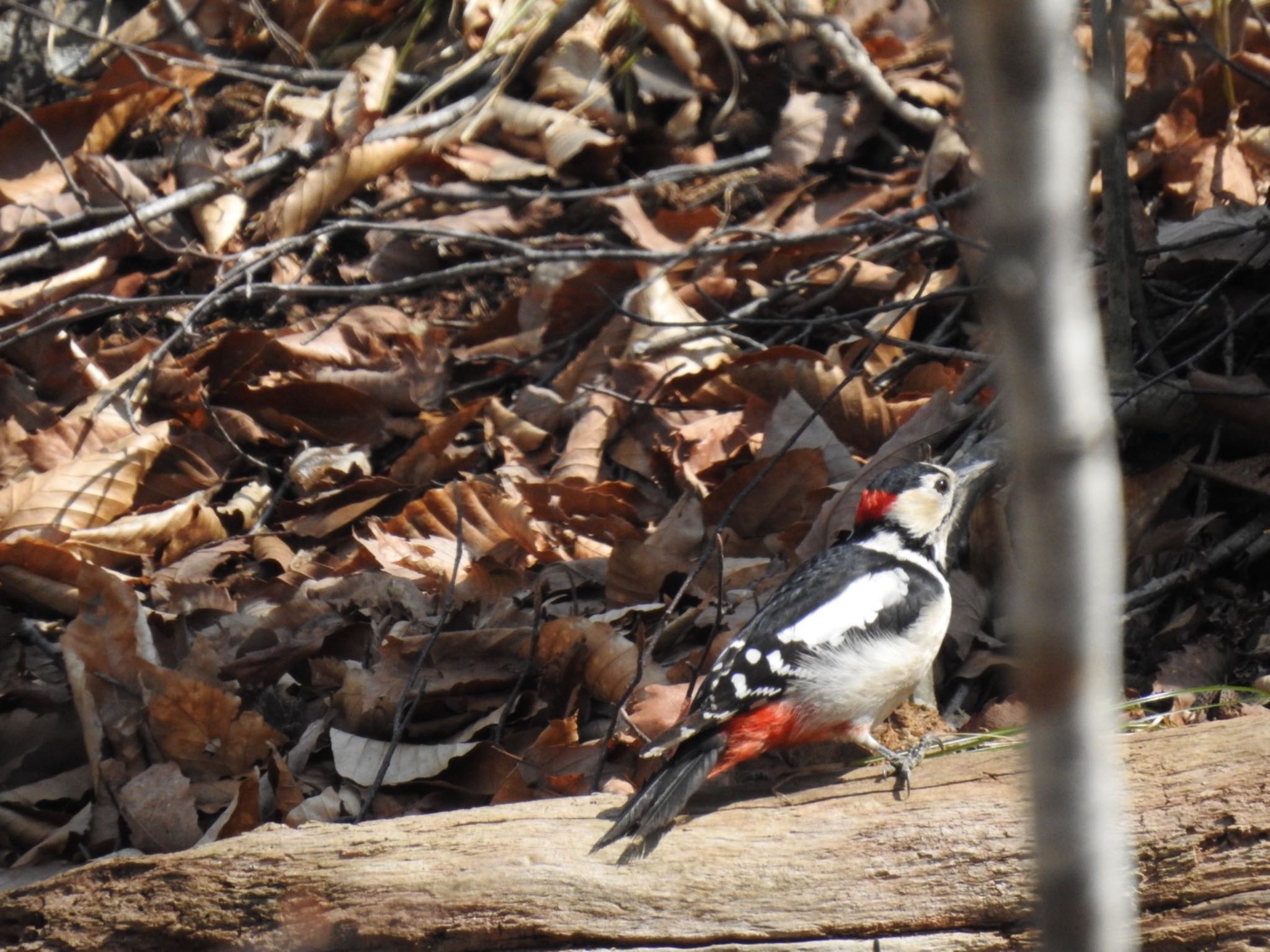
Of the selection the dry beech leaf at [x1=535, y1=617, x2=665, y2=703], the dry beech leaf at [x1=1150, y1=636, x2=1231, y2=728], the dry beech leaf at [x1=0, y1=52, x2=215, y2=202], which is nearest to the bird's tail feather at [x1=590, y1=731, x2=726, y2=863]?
the dry beech leaf at [x1=535, y1=617, x2=665, y2=703]

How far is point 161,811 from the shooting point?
143 inches

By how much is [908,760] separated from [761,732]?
36 cm

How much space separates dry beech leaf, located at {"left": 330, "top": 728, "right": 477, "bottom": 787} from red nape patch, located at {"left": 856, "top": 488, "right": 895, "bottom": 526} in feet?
4.31

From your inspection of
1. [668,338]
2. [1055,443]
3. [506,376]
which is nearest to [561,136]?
[506,376]

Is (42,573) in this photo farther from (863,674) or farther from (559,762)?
(863,674)

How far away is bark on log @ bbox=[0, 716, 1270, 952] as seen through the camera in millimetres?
2512

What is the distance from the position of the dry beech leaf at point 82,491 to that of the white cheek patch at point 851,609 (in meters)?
2.68

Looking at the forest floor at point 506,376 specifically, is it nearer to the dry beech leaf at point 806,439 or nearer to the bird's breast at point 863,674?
the dry beech leaf at point 806,439

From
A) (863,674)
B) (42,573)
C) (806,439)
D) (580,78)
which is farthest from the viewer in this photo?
(580,78)

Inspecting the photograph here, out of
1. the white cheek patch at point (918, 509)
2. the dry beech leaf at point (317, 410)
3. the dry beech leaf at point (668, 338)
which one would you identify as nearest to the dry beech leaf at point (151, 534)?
the dry beech leaf at point (317, 410)

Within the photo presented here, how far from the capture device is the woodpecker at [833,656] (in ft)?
9.59

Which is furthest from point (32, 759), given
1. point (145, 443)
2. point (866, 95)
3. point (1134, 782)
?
point (866, 95)

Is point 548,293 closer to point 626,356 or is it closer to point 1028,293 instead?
point 626,356

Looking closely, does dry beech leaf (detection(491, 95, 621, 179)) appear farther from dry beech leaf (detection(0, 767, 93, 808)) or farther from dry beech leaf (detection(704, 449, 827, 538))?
dry beech leaf (detection(0, 767, 93, 808))
